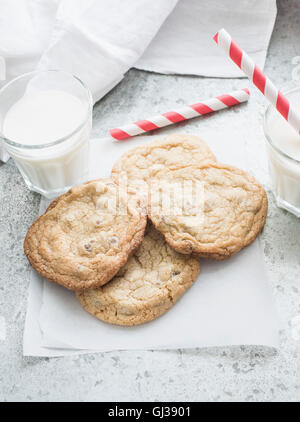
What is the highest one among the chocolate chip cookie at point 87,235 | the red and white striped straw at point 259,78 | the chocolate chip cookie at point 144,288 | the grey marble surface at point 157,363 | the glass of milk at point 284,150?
the red and white striped straw at point 259,78

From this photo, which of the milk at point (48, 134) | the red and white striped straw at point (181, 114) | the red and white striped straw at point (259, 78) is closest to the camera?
the red and white striped straw at point (259, 78)

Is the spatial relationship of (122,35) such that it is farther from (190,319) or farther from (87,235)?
(190,319)

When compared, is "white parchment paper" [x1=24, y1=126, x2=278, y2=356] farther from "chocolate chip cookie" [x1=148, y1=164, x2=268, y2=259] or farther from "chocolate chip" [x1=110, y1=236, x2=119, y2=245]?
"chocolate chip" [x1=110, y1=236, x2=119, y2=245]

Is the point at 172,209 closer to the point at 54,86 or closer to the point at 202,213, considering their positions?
the point at 202,213

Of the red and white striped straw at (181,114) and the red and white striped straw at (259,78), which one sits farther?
the red and white striped straw at (181,114)

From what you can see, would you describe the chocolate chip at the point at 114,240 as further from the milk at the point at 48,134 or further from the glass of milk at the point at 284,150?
the glass of milk at the point at 284,150

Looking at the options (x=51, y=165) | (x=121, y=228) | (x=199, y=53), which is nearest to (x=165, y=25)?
(x=199, y=53)

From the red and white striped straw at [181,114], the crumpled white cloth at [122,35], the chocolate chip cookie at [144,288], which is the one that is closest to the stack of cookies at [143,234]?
the chocolate chip cookie at [144,288]
